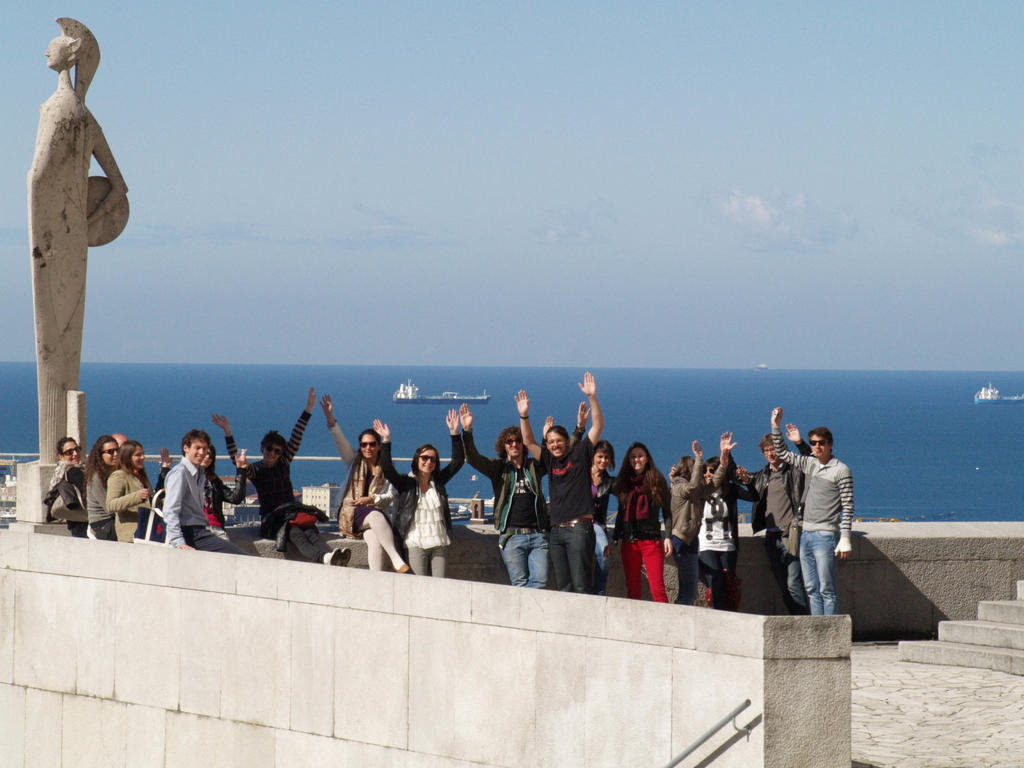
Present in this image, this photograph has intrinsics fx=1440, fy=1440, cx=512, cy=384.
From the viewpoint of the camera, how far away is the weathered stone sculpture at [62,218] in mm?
13781

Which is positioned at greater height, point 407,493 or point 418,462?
point 418,462

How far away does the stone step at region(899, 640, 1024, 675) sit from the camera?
1132cm

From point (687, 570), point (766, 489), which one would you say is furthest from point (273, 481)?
point (766, 489)

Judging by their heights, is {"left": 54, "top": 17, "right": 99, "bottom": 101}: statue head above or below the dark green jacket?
above

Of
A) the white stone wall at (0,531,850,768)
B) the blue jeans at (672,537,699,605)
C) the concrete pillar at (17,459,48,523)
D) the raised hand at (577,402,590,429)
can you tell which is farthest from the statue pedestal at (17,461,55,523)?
the blue jeans at (672,537,699,605)

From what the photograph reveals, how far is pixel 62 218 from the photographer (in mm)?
13891

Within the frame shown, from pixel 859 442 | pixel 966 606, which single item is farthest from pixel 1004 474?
pixel 966 606

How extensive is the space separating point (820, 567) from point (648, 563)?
4.77 ft

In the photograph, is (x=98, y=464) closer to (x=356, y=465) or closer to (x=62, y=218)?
(x=356, y=465)

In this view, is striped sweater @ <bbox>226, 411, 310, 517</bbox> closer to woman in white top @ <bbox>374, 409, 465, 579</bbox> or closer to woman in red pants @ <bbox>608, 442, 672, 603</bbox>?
woman in white top @ <bbox>374, 409, 465, 579</bbox>

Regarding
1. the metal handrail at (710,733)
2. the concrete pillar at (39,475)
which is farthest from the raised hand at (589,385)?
the concrete pillar at (39,475)

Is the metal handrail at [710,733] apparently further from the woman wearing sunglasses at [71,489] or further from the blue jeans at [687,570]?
the woman wearing sunglasses at [71,489]

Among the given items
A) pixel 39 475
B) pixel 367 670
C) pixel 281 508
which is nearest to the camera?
pixel 367 670

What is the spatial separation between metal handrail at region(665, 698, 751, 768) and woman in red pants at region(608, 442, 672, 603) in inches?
117
